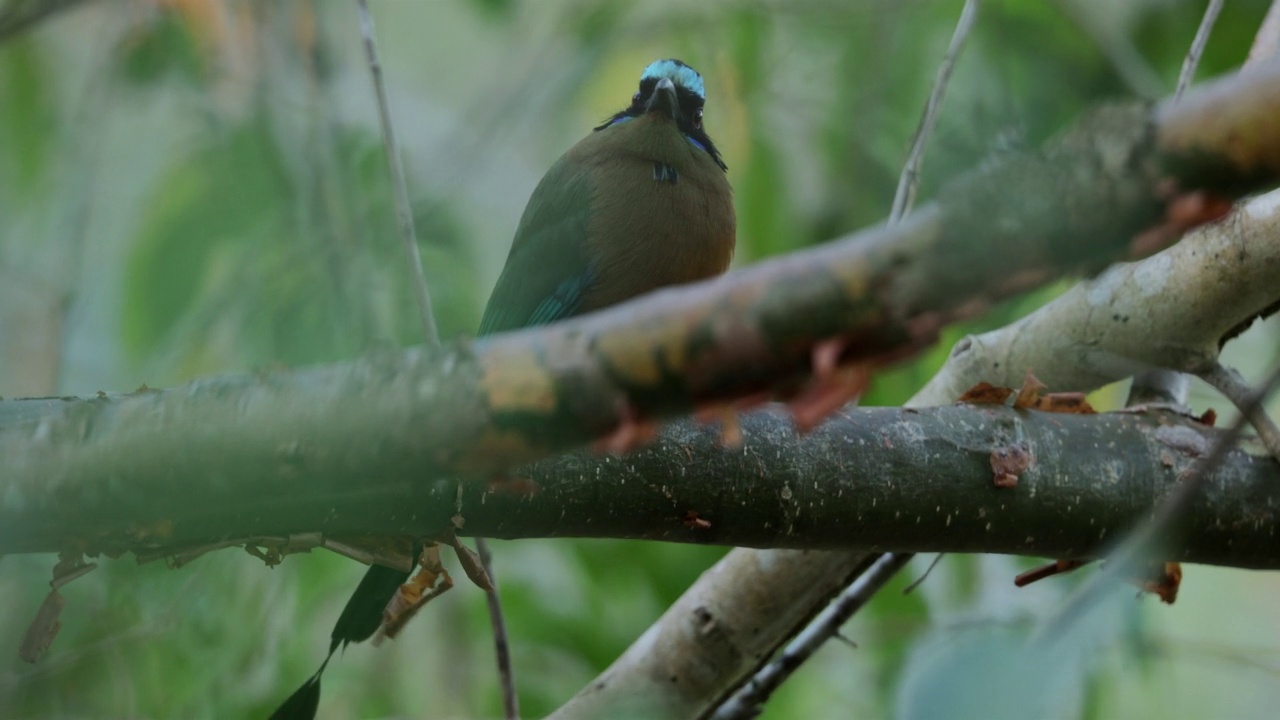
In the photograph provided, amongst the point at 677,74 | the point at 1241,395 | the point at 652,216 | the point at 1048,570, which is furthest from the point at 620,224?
the point at 1241,395

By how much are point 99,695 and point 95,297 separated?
6.79 ft

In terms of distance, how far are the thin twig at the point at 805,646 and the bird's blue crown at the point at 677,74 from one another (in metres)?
1.53

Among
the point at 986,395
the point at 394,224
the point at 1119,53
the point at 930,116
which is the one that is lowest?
the point at 986,395

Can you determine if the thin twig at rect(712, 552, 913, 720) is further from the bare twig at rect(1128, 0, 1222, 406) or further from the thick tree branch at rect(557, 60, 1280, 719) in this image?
the bare twig at rect(1128, 0, 1222, 406)

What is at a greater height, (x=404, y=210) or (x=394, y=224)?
(x=394, y=224)

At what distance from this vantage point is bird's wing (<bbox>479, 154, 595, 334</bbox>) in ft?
9.95

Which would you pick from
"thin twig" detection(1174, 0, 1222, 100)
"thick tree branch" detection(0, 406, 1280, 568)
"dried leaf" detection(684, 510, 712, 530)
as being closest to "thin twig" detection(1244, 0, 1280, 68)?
"thin twig" detection(1174, 0, 1222, 100)

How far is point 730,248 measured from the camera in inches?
121

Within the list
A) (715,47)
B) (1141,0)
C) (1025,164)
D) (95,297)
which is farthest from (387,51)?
(1025,164)

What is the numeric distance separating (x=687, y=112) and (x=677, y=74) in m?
0.12

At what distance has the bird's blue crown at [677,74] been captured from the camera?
3.43 m

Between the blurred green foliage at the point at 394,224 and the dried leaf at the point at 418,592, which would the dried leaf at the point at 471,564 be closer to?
the dried leaf at the point at 418,592

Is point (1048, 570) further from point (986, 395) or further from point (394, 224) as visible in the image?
point (394, 224)

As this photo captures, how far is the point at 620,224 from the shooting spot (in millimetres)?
2994
